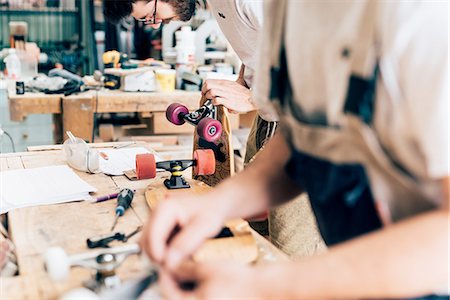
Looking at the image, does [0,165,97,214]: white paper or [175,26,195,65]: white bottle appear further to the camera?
[175,26,195,65]: white bottle

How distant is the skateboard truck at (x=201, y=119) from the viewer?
6.04 ft

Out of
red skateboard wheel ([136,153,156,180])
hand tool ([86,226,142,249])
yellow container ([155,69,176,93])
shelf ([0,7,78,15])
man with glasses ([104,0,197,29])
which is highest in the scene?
shelf ([0,7,78,15])

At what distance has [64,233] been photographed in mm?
1359

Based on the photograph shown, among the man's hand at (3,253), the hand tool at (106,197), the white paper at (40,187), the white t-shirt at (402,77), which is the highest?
the white t-shirt at (402,77)

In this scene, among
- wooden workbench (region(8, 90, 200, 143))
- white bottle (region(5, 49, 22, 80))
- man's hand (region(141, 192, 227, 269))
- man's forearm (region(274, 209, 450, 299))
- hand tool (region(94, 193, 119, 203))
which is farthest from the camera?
white bottle (region(5, 49, 22, 80))

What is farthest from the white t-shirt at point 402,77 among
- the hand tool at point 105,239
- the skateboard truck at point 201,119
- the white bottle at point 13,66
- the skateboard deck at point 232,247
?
the white bottle at point 13,66

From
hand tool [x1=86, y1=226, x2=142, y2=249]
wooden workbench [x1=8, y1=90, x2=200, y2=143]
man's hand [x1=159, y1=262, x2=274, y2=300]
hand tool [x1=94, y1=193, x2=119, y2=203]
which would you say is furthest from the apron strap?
wooden workbench [x1=8, y1=90, x2=200, y2=143]

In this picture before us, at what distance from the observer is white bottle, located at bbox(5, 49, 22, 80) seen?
349 cm

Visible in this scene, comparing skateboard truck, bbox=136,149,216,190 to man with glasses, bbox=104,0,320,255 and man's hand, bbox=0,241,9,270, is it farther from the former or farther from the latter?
man's hand, bbox=0,241,9,270

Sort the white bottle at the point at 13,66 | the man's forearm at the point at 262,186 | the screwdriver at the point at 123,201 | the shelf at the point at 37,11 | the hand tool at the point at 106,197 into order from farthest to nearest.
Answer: the shelf at the point at 37,11, the white bottle at the point at 13,66, the hand tool at the point at 106,197, the screwdriver at the point at 123,201, the man's forearm at the point at 262,186

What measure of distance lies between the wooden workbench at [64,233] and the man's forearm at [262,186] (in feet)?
0.58

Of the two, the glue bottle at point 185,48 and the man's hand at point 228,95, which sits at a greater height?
the glue bottle at point 185,48

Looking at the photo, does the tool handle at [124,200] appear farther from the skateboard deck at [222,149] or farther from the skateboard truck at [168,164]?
the skateboard deck at [222,149]

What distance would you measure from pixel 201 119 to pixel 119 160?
327 millimetres
